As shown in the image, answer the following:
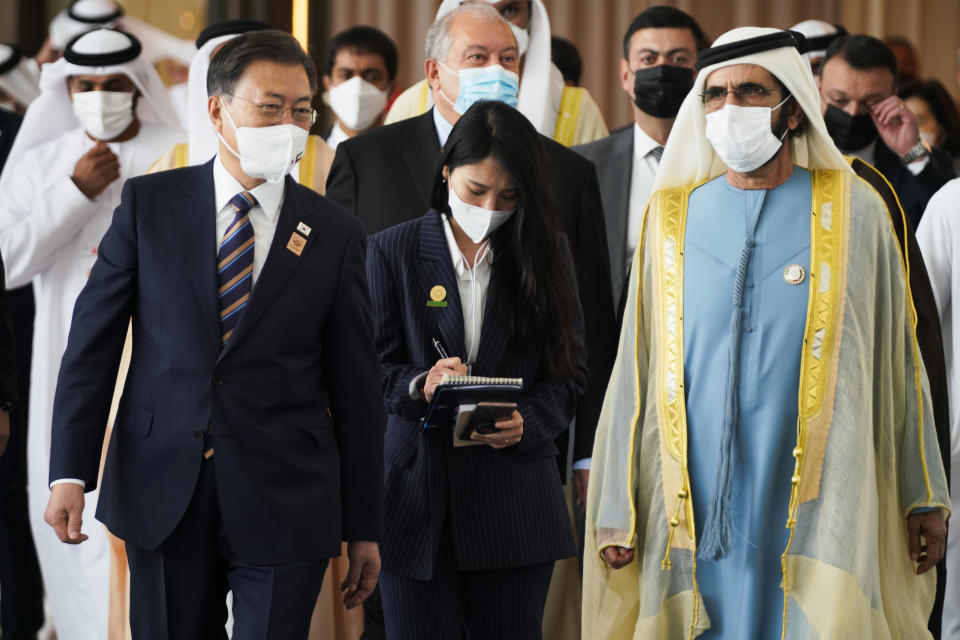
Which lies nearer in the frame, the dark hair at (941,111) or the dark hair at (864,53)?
the dark hair at (864,53)

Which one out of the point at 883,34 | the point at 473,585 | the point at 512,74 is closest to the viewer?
the point at 473,585

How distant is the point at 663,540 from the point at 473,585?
1.81 feet

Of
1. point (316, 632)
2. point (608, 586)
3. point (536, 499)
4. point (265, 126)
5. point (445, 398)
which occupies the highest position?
point (265, 126)

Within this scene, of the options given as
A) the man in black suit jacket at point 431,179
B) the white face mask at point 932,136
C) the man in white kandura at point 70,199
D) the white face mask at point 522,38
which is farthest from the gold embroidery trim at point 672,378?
the white face mask at point 932,136

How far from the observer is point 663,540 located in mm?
3709

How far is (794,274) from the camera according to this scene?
12.0 ft

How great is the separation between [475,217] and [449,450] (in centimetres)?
58

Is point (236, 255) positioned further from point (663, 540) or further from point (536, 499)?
point (663, 540)

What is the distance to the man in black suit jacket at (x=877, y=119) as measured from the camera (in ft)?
18.0

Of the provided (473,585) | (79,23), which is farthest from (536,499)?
(79,23)

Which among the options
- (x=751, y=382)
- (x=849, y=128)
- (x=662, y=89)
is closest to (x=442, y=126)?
(x=662, y=89)

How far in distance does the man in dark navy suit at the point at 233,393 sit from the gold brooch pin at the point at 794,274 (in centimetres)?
110

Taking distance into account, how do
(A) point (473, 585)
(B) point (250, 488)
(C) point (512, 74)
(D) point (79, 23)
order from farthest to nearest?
(D) point (79, 23)
(C) point (512, 74)
(A) point (473, 585)
(B) point (250, 488)

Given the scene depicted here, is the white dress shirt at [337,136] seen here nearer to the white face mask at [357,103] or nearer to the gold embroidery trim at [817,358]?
the white face mask at [357,103]
